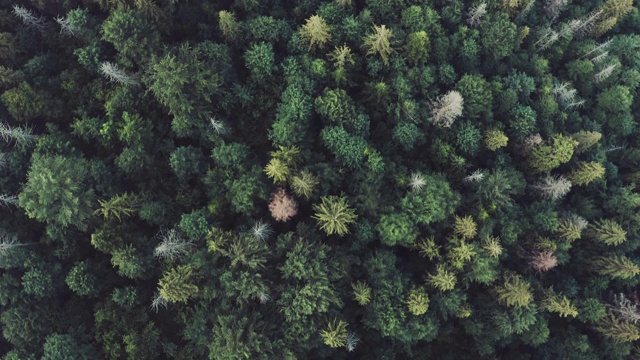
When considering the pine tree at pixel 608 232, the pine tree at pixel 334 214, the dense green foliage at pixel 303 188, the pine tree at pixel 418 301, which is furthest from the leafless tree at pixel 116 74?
the pine tree at pixel 608 232

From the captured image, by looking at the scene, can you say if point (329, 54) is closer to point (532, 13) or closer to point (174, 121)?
point (174, 121)

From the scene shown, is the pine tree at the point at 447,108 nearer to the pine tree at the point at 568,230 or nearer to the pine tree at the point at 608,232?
the pine tree at the point at 568,230

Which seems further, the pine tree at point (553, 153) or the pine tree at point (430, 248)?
the pine tree at point (553, 153)

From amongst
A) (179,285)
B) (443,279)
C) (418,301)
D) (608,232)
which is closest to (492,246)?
(443,279)

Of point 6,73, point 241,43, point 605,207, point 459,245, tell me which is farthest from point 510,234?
point 6,73

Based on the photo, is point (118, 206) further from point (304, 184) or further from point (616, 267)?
point (616, 267)
